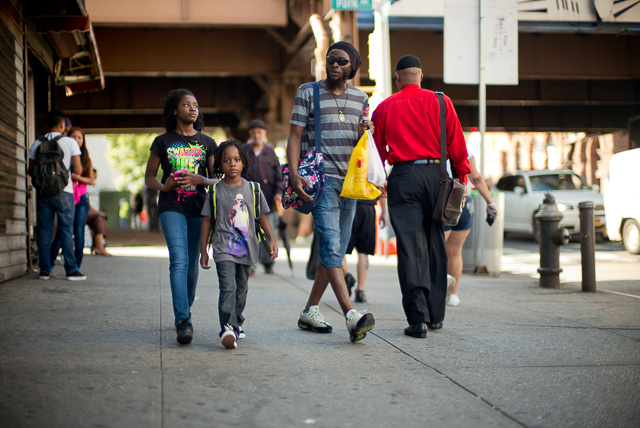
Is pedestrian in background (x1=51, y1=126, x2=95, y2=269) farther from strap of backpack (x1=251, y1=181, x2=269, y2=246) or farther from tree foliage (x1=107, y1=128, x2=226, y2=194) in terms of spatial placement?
tree foliage (x1=107, y1=128, x2=226, y2=194)

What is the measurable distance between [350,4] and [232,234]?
9053mm

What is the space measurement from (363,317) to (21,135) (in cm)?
633

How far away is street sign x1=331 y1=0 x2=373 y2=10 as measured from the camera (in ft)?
43.5

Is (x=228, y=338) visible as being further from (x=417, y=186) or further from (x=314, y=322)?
(x=417, y=186)

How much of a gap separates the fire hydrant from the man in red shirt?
156 inches

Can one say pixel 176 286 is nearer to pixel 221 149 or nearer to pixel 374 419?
pixel 221 149

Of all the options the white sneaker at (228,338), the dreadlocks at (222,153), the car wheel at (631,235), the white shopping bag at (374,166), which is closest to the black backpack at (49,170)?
the dreadlocks at (222,153)

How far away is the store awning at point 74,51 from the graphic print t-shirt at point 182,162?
5.37m

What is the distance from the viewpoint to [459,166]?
584cm

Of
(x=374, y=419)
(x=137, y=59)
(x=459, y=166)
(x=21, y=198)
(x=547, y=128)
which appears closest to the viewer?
(x=374, y=419)

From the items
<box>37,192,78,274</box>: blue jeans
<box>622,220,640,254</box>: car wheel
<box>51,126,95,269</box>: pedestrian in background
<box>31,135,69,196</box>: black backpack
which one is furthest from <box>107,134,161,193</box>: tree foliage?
<box>31,135,69,196</box>: black backpack

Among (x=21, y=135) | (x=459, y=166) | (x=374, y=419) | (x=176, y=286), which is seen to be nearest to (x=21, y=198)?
(x=21, y=135)

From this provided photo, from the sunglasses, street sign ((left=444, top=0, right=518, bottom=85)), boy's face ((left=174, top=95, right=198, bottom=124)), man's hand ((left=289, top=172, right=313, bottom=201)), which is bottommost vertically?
man's hand ((left=289, top=172, right=313, bottom=201))

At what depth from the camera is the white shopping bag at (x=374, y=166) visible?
5422mm
